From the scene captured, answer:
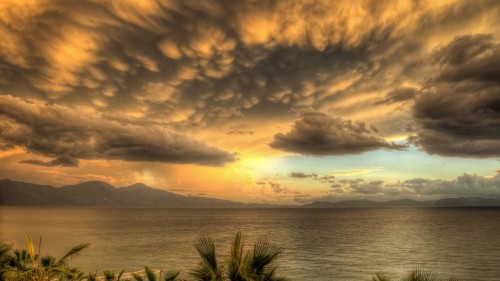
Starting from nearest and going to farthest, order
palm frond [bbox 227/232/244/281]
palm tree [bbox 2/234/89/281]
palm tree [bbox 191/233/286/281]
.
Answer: palm tree [bbox 191/233/286/281], palm frond [bbox 227/232/244/281], palm tree [bbox 2/234/89/281]

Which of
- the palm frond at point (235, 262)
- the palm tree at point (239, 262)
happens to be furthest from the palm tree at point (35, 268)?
the palm frond at point (235, 262)

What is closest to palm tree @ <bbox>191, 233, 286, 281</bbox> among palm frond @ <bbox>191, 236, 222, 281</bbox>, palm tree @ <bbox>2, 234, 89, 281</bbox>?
palm frond @ <bbox>191, 236, 222, 281</bbox>

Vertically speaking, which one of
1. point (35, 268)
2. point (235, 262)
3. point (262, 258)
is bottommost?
point (35, 268)

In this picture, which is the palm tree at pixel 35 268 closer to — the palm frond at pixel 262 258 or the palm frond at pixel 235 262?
the palm frond at pixel 235 262

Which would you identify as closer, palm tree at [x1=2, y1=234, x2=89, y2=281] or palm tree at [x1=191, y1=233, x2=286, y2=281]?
palm tree at [x1=191, y1=233, x2=286, y2=281]

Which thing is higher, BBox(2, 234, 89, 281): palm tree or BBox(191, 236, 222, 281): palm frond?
BBox(191, 236, 222, 281): palm frond

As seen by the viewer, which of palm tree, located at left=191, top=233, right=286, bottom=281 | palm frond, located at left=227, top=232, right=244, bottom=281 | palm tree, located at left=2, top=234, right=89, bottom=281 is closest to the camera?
palm tree, located at left=191, top=233, right=286, bottom=281

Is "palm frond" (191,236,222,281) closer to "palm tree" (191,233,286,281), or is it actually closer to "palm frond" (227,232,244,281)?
"palm tree" (191,233,286,281)

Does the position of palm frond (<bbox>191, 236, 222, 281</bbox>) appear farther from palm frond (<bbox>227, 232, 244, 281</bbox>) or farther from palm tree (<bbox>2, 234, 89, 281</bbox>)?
palm tree (<bbox>2, 234, 89, 281</bbox>)

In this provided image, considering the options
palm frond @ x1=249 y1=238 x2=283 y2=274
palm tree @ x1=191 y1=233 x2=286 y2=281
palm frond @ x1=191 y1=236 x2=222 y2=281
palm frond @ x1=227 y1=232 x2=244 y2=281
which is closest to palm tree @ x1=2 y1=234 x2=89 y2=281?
palm frond @ x1=191 y1=236 x2=222 y2=281

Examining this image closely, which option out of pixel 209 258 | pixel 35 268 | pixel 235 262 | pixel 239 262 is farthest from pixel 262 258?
pixel 35 268

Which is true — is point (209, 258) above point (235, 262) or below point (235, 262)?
above

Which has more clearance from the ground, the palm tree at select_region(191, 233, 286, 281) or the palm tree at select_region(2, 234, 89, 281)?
the palm tree at select_region(191, 233, 286, 281)

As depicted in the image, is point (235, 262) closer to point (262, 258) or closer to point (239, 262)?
point (239, 262)
